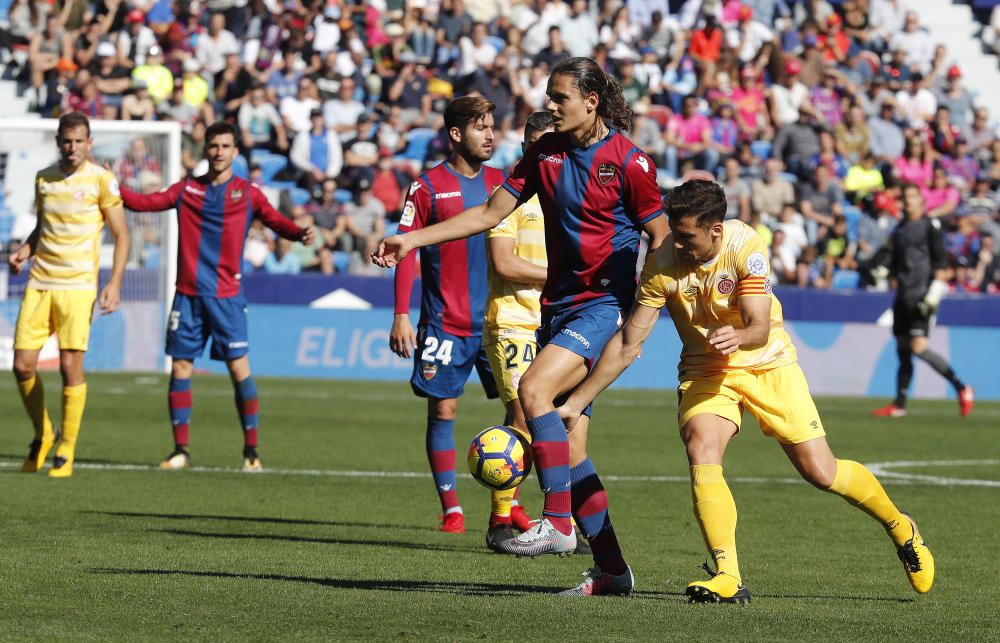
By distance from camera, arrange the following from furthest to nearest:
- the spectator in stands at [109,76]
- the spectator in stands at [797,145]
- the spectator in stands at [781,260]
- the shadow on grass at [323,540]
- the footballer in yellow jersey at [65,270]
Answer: the spectator in stands at [797,145] → the spectator in stands at [109,76] → the spectator in stands at [781,260] → the footballer in yellow jersey at [65,270] → the shadow on grass at [323,540]

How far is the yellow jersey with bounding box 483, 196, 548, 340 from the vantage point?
29.4 feet

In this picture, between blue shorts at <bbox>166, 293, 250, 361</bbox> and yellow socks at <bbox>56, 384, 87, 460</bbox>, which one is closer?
yellow socks at <bbox>56, 384, 87, 460</bbox>

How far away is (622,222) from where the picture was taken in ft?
24.1

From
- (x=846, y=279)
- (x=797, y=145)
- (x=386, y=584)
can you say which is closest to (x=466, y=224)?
(x=386, y=584)

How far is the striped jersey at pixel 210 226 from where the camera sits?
1232 cm

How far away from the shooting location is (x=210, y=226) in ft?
40.5

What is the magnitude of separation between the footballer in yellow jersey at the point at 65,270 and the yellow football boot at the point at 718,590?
19.9 feet

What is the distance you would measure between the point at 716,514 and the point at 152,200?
21.6 ft

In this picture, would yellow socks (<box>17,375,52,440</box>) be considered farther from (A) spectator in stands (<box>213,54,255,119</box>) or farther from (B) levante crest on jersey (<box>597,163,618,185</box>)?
(A) spectator in stands (<box>213,54,255,119</box>)

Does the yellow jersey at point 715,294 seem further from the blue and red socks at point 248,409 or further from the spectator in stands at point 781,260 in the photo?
the spectator in stands at point 781,260

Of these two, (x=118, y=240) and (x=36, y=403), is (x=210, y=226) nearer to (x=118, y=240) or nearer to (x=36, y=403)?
(x=118, y=240)

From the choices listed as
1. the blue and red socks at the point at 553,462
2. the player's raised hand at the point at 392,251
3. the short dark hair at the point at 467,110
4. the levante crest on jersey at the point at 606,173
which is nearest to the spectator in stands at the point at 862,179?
the short dark hair at the point at 467,110

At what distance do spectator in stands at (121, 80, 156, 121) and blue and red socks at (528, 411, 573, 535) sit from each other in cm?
1940

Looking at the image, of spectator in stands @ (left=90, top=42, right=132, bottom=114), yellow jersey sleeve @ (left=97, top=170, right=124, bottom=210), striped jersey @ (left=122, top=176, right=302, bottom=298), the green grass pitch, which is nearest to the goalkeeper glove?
the green grass pitch
